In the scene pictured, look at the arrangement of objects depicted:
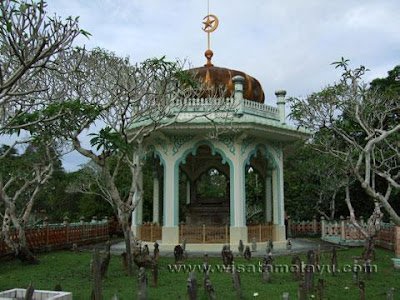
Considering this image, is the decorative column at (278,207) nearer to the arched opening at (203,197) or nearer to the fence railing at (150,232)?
the arched opening at (203,197)

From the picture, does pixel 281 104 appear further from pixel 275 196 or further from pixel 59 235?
pixel 59 235

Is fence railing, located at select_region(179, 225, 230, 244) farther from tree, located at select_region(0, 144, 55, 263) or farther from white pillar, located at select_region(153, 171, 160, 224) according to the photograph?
tree, located at select_region(0, 144, 55, 263)

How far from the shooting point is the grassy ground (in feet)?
26.7

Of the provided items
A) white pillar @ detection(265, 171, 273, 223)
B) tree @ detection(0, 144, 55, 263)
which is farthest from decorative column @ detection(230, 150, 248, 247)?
tree @ detection(0, 144, 55, 263)

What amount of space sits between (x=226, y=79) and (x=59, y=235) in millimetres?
8961

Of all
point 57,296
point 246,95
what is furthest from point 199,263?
point 246,95

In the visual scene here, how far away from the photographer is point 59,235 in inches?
664

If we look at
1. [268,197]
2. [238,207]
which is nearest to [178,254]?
[238,207]

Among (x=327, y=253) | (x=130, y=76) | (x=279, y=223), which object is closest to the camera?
(x=130, y=76)

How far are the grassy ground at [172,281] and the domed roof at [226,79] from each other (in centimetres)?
686

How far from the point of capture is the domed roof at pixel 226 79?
16.6m

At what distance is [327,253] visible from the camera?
14.3 meters

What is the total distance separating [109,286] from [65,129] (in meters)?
3.66

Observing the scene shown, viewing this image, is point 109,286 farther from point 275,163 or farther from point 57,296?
point 275,163
